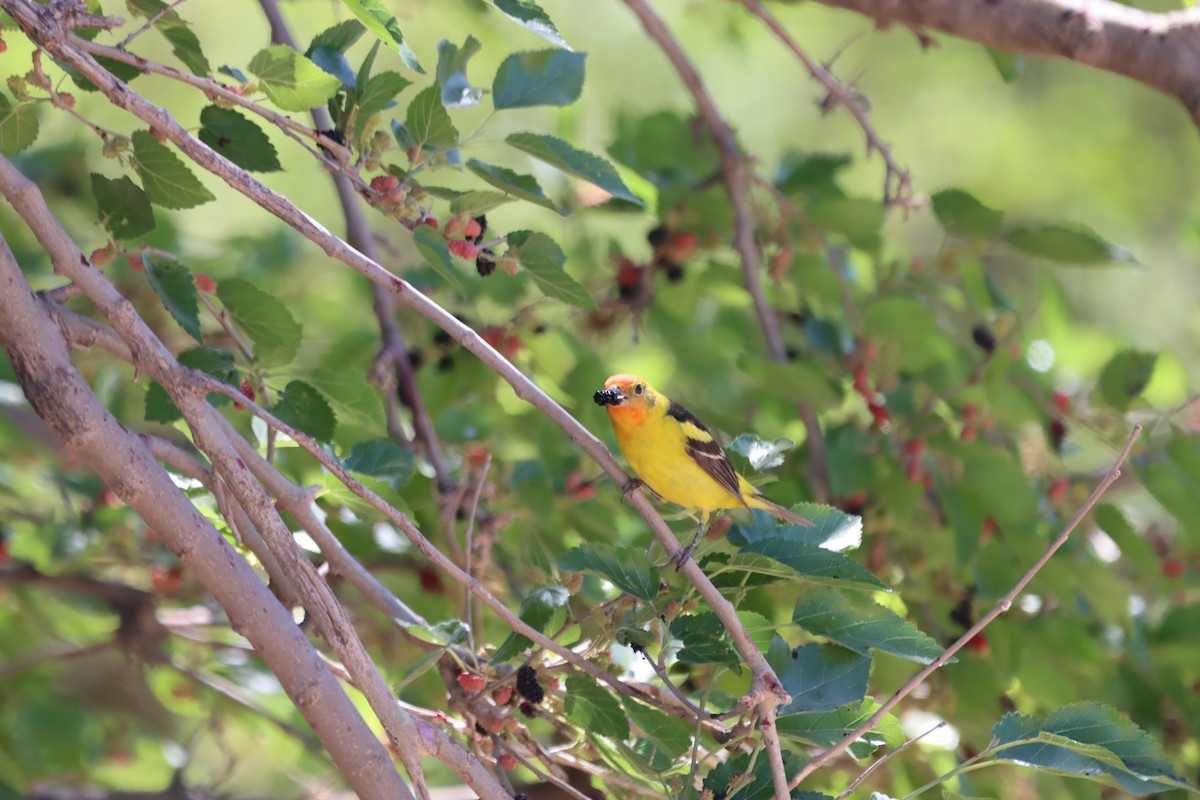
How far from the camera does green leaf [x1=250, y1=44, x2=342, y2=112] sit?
252 centimetres

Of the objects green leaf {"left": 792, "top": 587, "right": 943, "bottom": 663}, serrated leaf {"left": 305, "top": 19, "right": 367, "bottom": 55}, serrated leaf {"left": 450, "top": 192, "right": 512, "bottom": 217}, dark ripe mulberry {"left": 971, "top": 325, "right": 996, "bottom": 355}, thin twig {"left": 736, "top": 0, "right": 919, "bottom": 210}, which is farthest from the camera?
dark ripe mulberry {"left": 971, "top": 325, "right": 996, "bottom": 355}

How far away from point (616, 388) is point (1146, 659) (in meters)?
2.33

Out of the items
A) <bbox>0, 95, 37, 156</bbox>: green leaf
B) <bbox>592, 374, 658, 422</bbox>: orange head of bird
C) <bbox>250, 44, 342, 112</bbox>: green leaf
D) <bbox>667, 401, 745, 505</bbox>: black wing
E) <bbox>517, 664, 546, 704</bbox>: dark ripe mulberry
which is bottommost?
<bbox>667, 401, 745, 505</bbox>: black wing

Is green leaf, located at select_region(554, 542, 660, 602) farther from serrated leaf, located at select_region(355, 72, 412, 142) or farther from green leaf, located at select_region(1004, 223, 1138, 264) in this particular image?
green leaf, located at select_region(1004, 223, 1138, 264)

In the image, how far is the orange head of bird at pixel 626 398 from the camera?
3.49 metres

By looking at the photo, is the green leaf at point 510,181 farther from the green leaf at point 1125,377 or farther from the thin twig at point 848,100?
the green leaf at point 1125,377

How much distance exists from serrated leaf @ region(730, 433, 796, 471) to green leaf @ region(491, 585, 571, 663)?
1.77 feet

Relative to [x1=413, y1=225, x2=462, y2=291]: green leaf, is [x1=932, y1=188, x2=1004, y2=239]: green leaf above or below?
below

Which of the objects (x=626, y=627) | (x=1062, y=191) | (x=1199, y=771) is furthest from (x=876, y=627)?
(x=1062, y=191)

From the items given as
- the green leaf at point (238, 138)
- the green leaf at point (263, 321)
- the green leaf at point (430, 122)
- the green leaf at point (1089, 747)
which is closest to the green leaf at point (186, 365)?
the green leaf at point (263, 321)

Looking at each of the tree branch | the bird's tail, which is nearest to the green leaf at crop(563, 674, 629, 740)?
the bird's tail

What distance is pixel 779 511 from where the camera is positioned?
3.31 m

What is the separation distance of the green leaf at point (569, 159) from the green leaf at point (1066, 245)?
2111 mm

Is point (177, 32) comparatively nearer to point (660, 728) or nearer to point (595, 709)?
point (595, 709)
